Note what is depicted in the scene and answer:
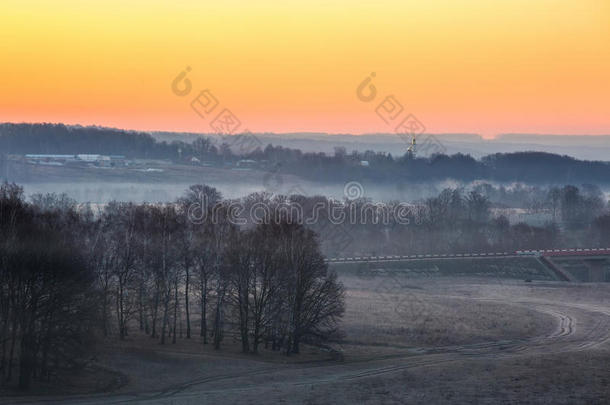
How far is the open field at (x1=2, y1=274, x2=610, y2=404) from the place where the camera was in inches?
1601

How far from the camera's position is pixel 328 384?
43.2m

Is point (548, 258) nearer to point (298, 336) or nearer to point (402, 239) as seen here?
point (402, 239)

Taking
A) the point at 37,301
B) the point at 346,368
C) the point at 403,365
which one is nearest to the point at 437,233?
the point at 403,365

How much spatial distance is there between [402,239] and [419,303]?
5020cm

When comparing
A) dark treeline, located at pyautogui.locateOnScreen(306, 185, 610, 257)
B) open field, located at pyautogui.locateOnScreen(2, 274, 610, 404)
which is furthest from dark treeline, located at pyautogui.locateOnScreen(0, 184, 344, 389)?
dark treeline, located at pyautogui.locateOnScreen(306, 185, 610, 257)

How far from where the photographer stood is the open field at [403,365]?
133 ft

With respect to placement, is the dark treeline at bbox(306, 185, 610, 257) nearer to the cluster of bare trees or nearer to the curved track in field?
the curved track in field

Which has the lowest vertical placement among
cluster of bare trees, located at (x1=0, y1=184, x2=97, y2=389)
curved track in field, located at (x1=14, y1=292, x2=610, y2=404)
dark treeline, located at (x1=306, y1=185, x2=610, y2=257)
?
curved track in field, located at (x1=14, y1=292, x2=610, y2=404)

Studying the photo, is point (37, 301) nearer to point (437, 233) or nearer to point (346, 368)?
point (346, 368)

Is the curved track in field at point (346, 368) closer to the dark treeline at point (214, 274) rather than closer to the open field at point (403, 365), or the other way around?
the open field at point (403, 365)

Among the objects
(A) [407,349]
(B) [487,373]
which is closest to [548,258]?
(A) [407,349]

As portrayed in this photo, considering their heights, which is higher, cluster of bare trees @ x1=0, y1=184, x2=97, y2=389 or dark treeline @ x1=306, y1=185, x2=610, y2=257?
dark treeline @ x1=306, y1=185, x2=610, y2=257

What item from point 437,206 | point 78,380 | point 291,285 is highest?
point 437,206

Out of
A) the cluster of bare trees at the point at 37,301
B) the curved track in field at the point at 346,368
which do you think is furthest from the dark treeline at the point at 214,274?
the cluster of bare trees at the point at 37,301
